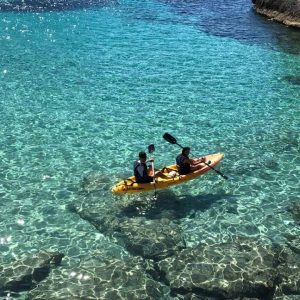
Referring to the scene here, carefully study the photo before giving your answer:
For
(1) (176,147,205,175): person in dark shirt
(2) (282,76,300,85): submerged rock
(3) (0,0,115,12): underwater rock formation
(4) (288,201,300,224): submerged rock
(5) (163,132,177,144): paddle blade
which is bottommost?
(3) (0,0,115,12): underwater rock formation

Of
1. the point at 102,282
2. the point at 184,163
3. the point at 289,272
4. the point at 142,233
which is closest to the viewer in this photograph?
the point at 102,282

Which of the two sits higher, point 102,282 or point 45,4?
point 102,282

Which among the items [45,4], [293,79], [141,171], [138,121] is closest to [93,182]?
[141,171]

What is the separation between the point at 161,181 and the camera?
666 inches

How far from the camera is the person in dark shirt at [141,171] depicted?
16.5 metres

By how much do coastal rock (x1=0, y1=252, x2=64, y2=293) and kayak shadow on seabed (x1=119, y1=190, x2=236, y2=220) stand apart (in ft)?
11.0

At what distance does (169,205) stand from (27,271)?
590cm

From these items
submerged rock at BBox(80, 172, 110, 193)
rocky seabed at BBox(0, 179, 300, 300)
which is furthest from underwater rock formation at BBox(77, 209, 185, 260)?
submerged rock at BBox(80, 172, 110, 193)

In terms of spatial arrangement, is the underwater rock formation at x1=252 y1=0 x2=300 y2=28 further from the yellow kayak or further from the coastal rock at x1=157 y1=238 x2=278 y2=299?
the coastal rock at x1=157 y1=238 x2=278 y2=299

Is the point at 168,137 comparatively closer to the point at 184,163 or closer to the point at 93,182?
the point at 184,163

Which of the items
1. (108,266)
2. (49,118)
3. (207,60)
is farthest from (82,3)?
(108,266)

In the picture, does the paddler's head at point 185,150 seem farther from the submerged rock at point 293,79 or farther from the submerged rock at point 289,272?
the submerged rock at point 293,79

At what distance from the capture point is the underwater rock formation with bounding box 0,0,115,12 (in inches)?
1959

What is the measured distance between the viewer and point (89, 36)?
40469mm
